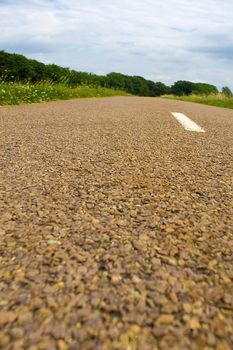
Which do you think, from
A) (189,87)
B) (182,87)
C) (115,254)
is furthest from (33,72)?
(182,87)

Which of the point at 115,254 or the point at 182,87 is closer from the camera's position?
the point at 115,254

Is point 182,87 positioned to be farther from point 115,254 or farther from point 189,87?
point 115,254

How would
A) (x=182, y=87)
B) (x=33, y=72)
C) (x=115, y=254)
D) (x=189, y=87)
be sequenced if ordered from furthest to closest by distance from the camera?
(x=182, y=87)
(x=189, y=87)
(x=33, y=72)
(x=115, y=254)

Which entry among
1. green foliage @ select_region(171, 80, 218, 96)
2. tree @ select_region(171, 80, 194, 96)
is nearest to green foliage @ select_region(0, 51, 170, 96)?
green foliage @ select_region(171, 80, 218, 96)

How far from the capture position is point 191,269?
1.22m

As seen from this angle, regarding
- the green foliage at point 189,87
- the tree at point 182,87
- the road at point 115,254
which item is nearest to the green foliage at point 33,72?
the road at point 115,254

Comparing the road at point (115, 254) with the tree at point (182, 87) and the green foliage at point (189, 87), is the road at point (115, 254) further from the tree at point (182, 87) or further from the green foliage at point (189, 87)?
the tree at point (182, 87)

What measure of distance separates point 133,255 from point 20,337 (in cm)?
50

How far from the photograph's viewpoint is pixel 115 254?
4.28 feet

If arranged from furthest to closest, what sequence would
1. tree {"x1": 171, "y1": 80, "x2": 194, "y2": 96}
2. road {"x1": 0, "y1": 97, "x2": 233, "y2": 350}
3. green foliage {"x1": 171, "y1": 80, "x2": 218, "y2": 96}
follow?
tree {"x1": 171, "y1": 80, "x2": 194, "y2": 96} < green foliage {"x1": 171, "y1": 80, "x2": 218, "y2": 96} < road {"x1": 0, "y1": 97, "x2": 233, "y2": 350}

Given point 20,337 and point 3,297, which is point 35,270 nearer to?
point 3,297

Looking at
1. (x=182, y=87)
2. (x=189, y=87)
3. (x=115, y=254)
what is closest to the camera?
(x=115, y=254)

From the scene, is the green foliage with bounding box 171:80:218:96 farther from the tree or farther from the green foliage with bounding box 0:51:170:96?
the green foliage with bounding box 0:51:170:96

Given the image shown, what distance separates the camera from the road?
0.94m
